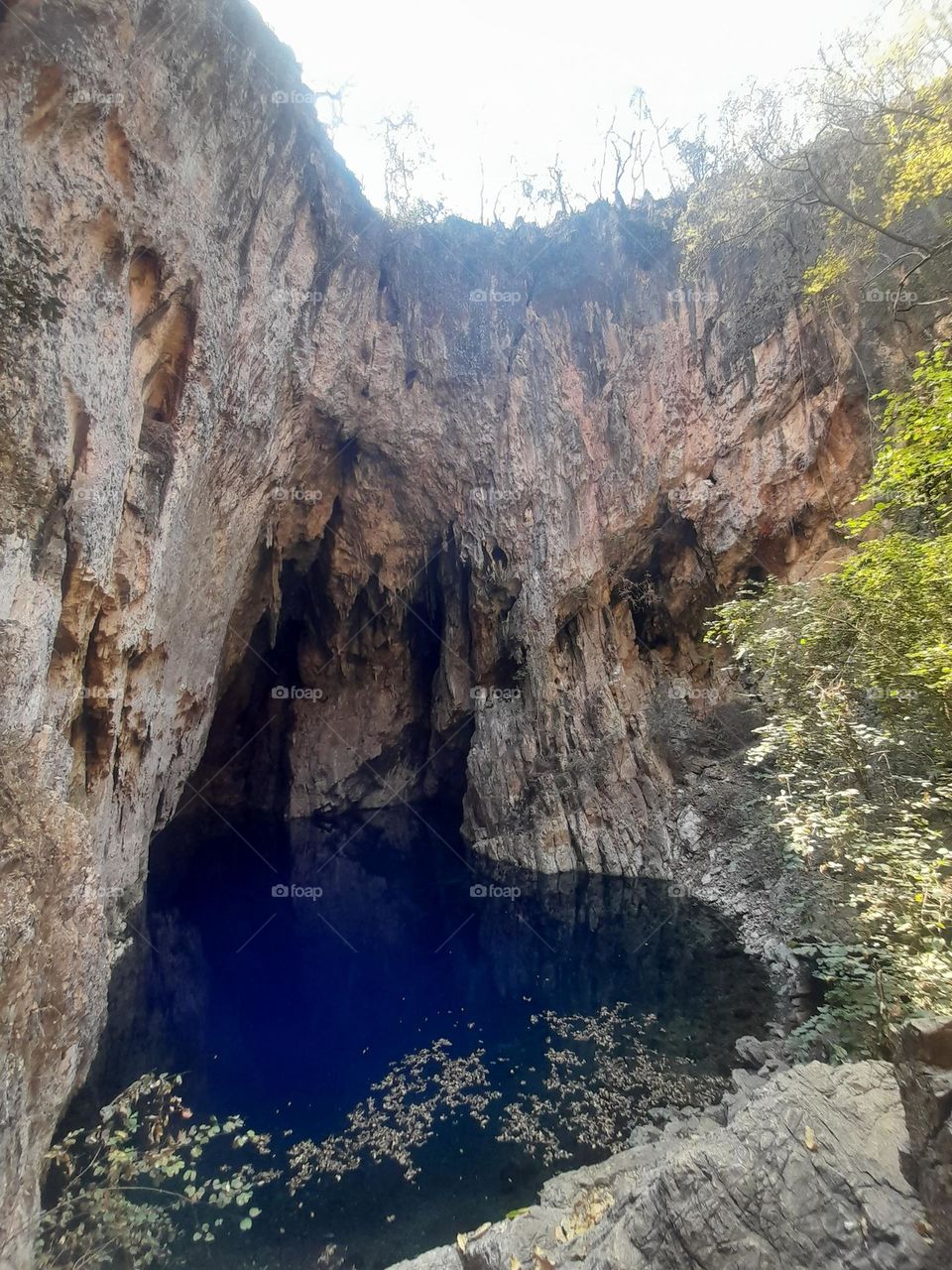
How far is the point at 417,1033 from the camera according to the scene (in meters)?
8.53

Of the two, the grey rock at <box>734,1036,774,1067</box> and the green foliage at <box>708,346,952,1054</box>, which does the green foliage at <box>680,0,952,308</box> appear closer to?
the green foliage at <box>708,346,952,1054</box>

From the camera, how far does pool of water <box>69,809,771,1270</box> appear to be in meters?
5.76

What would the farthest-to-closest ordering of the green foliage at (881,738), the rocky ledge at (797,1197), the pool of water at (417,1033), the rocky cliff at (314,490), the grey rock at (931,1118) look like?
the pool of water at (417,1033)
the rocky cliff at (314,490)
the green foliage at (881,738)
the rocky ledge at (797,1197)
the grey rock at (931,1118)

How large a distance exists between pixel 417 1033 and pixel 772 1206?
6.14 meters

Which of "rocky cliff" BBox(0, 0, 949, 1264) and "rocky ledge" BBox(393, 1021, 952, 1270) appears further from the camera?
"rocky cliff" BBox(0, 0, 949, 1264)

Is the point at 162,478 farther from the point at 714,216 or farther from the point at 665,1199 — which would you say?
the point at 714,216

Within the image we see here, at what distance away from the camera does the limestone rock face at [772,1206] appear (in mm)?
3221

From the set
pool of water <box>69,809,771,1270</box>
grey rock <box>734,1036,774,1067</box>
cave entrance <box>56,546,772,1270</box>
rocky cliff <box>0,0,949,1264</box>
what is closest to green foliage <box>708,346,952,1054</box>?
grey rock <box>734,1036,774,1067</box>

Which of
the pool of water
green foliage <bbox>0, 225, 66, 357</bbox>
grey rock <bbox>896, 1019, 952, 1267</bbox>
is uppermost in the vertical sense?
green foliage <bbox>0, 225, 66, 357</bbox>

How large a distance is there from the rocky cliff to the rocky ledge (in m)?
3.54

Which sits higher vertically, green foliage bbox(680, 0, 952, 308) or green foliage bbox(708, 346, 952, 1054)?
green foliage bbox(680, 0, 952, 308)

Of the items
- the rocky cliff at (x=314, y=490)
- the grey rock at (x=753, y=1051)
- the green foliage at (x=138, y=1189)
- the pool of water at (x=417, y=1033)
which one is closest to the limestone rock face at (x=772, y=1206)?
the pool of water at (x=417, y=1033)

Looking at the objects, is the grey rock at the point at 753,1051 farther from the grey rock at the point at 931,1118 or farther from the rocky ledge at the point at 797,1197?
the grey rock at the point at 931,1118

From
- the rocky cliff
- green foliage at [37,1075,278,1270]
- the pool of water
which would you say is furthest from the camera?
the pool of water
